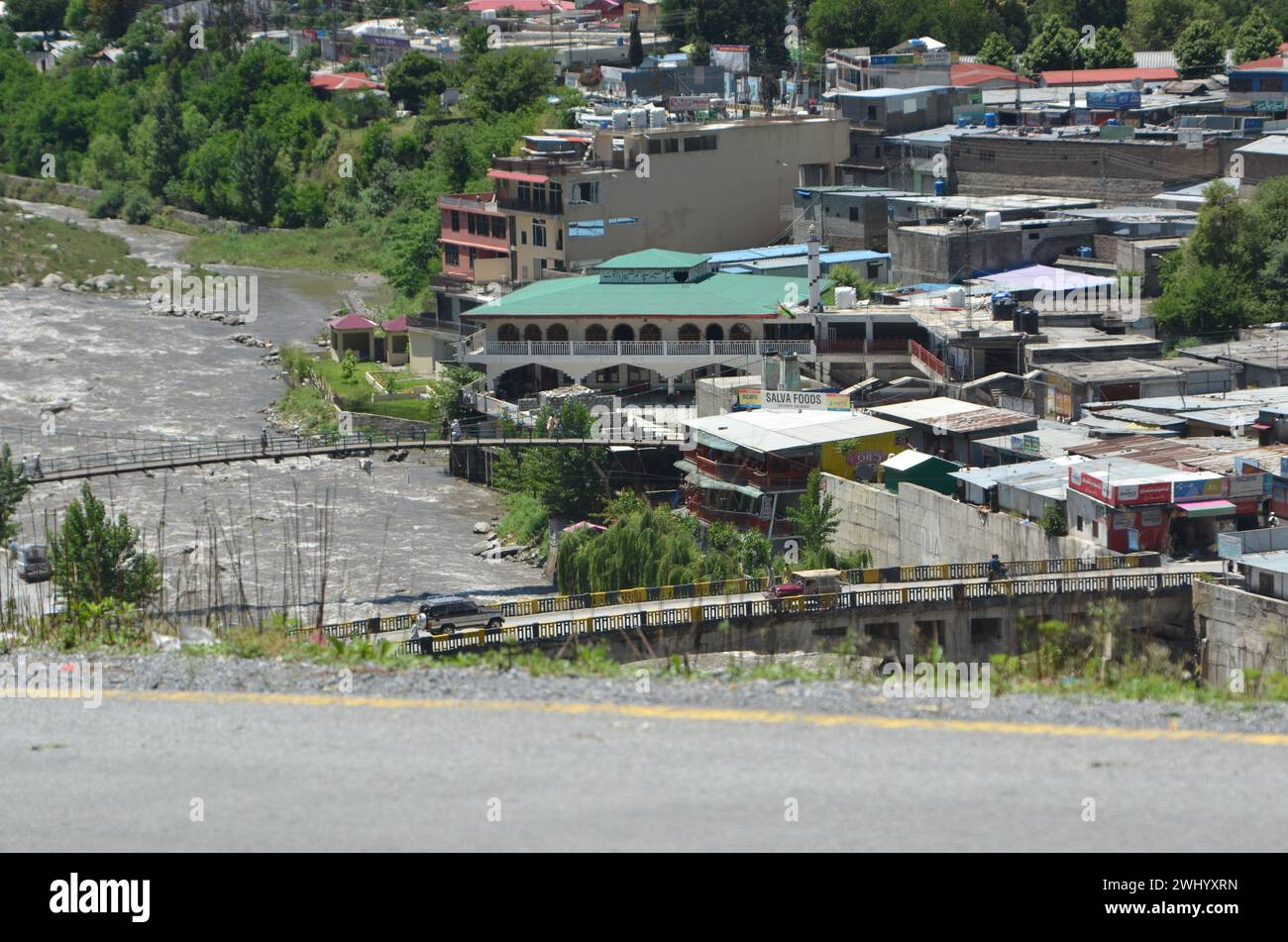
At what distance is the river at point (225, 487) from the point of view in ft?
89.8

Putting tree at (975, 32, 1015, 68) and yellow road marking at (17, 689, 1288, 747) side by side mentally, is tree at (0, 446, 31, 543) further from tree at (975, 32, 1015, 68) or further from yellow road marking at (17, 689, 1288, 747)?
tree at (975, 32, 1015, 68)

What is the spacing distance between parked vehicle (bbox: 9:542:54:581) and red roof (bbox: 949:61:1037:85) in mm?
32299

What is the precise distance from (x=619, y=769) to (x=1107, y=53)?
53.4 meters

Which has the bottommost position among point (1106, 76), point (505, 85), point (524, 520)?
point (524, 520)

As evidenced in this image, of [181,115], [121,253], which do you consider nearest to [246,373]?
[121,253]

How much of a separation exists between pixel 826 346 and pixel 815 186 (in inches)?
502

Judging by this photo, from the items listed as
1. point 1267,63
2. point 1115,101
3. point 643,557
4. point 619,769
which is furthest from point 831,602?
point 1267,63

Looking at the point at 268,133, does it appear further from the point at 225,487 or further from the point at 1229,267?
the point at 1229,267

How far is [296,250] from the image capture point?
59.6 metres

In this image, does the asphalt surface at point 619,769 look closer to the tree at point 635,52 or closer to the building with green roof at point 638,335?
the building with green roof at point 638,335

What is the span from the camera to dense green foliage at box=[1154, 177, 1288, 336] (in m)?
33.8

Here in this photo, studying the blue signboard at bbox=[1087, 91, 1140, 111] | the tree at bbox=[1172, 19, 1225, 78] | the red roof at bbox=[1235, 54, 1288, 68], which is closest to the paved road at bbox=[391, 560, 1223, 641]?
the blue signboard at bbox=[1087, 91, 1140, 111]

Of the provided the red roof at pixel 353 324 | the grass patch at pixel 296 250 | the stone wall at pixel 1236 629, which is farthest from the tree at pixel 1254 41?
the stone wall at pixel 1236 629
